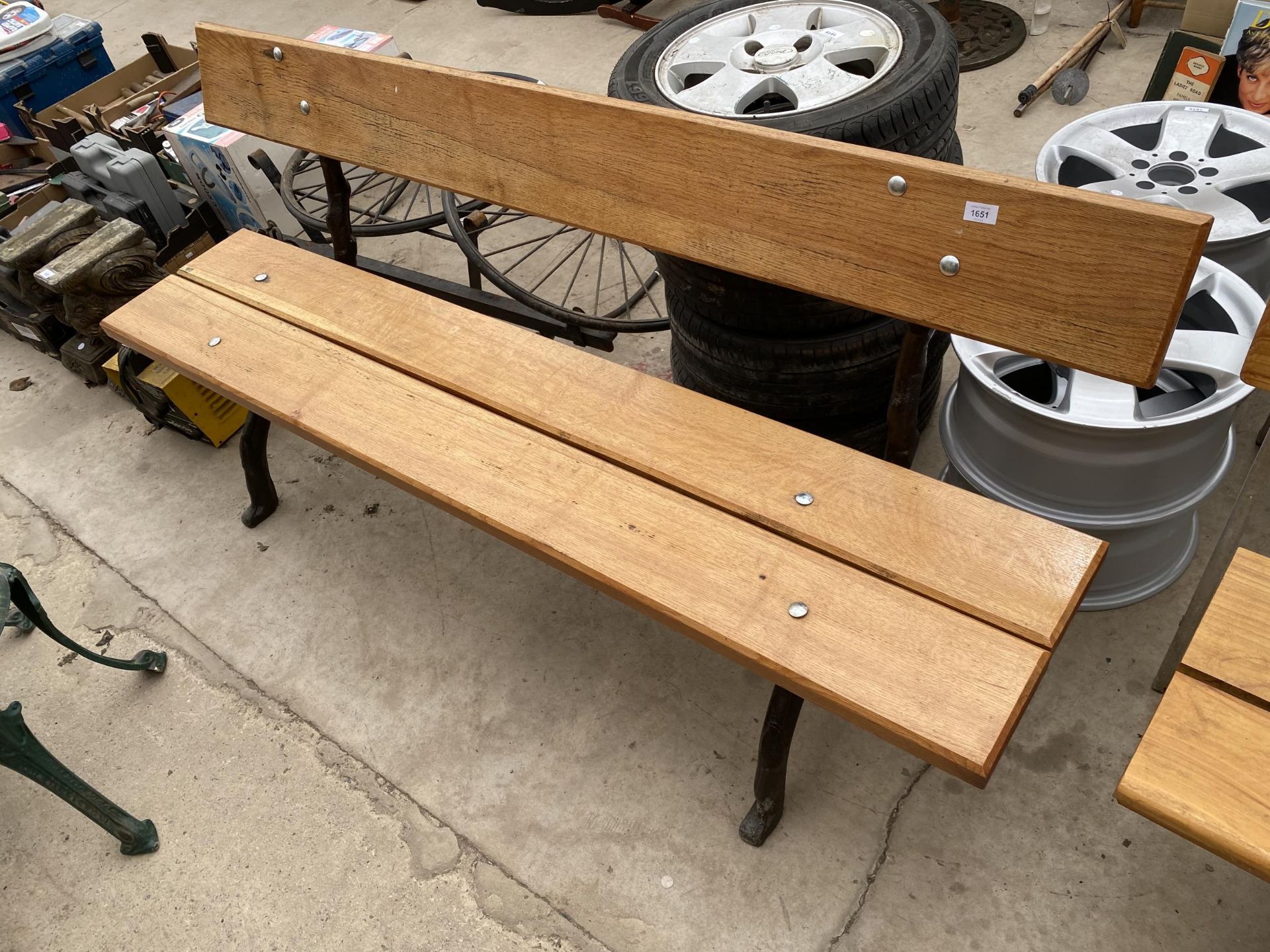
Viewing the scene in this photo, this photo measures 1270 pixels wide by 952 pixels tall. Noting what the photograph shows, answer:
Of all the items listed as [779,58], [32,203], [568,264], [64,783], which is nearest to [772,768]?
[64,783]

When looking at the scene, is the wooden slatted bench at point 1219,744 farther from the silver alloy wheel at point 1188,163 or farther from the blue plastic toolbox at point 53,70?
the blue plastic toolbox at point 53,70

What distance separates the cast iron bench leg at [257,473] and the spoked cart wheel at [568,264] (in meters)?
0.81

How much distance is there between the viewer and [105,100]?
4184 millimetres

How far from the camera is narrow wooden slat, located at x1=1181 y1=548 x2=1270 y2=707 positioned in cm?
121

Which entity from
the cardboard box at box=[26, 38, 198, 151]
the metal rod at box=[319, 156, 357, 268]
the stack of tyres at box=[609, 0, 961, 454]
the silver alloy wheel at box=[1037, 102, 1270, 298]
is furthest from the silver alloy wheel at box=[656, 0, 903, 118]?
the cardboard box at box=[26, 38, 198, 151]

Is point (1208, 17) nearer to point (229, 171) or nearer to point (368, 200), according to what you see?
point (368, 200)

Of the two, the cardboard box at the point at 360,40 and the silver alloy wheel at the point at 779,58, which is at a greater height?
the silver alloy wheel at the point at 779,58

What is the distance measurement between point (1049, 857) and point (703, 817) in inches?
26.7

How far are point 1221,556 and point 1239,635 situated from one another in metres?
0.56

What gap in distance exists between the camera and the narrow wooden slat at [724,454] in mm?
1502

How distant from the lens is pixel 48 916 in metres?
2.03

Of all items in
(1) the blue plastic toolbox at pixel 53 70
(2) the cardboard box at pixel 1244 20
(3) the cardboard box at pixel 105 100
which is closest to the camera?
(2) the cardboard box at pixel 1244 20

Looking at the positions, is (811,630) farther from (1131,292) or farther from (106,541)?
(106,541)

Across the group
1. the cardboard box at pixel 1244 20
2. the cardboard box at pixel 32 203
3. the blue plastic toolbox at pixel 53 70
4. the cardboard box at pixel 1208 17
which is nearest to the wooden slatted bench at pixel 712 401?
the cardboard box at pixel 32 203
